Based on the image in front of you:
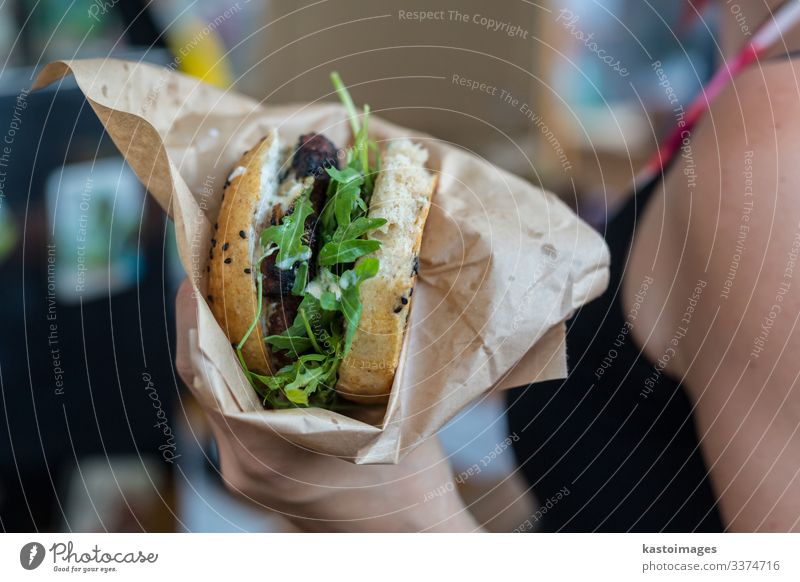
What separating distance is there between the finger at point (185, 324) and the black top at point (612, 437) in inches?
15.6

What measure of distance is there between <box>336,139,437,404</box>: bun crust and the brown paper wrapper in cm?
2

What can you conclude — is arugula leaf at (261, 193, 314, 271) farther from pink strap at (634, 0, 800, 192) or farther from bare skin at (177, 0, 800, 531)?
pink strap at (634, 0, 800, 192)

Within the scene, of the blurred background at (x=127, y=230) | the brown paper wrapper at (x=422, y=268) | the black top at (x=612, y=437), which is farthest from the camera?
the blurred background at (x=127, y=230)

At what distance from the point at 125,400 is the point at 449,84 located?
3.11 ft

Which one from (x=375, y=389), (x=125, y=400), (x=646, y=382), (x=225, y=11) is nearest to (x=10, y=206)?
(x=125, y=400)

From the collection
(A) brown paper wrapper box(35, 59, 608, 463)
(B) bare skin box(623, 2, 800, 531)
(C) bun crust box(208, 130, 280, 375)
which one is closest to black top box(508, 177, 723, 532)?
(B) bare skin box(623, 2, 800, 531)

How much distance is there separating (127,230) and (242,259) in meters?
0.60

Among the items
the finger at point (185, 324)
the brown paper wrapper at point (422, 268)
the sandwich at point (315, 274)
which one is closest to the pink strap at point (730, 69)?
the brown paper wrapper at point (422, 268)

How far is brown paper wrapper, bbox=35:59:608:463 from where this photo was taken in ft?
1.76

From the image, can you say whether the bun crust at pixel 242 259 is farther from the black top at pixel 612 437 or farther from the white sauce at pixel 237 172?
the black top at pixel 612 437

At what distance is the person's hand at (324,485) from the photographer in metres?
0.58

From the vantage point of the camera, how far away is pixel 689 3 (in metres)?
1.05
